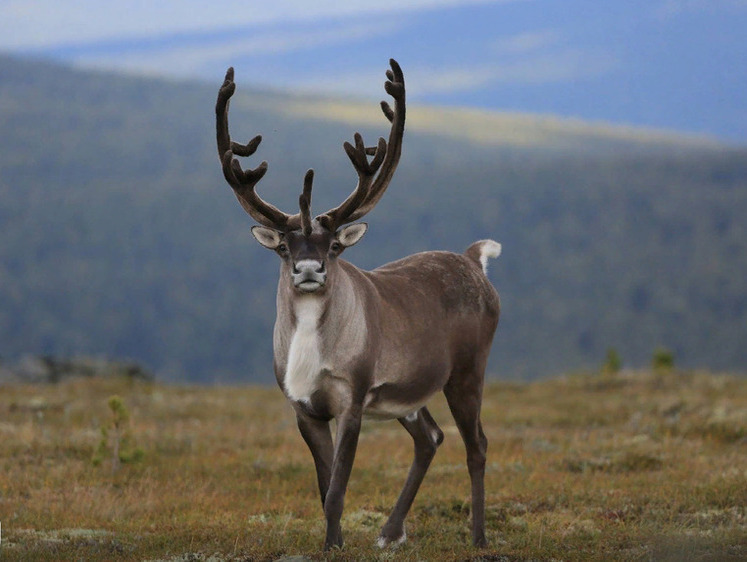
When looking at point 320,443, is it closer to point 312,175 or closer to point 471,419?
point 471,419

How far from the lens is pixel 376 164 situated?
9.33m

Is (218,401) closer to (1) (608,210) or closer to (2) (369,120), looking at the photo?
(1) (608,210)

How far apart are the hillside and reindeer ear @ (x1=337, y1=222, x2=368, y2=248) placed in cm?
7461

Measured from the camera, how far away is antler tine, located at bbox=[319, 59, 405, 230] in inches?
357

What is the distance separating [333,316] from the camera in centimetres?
878

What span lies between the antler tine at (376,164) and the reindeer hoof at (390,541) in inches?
108

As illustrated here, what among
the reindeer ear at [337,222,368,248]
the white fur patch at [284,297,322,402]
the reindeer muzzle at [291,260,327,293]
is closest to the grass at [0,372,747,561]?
the white fur patch at [284,297,322,402]

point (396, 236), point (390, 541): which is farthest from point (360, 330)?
point (396, 236)

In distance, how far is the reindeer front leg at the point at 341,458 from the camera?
28.7ft

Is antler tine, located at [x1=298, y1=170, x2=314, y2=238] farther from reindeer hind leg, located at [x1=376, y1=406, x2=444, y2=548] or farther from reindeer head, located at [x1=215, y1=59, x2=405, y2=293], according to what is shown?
reindeer hind leg, located at [x1=376, y1=406, x2=444, y2=548]

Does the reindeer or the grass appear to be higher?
the reindeer

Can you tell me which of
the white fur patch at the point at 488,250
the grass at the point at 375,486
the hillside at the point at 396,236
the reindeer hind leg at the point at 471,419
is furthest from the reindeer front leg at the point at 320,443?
the hillside at the point at 396,236

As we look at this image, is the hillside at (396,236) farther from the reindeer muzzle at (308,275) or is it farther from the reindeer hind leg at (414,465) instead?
the reindeer muzzle at (308,275)

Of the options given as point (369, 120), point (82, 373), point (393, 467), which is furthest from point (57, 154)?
point (393, 467)
